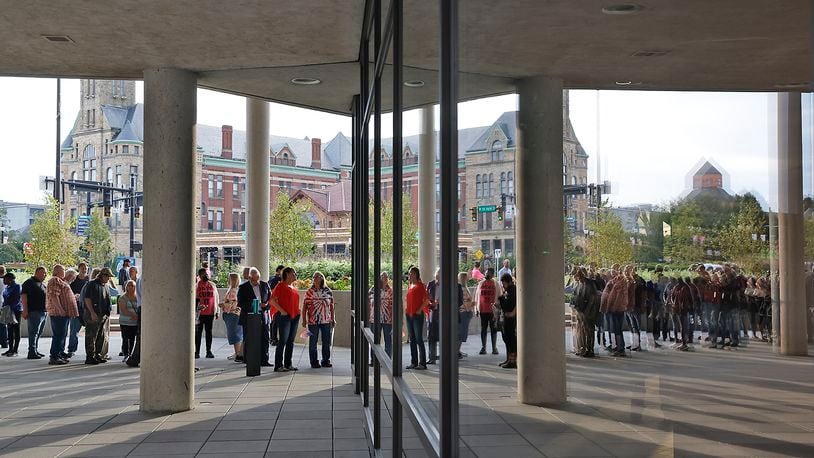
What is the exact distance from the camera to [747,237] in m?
0.69

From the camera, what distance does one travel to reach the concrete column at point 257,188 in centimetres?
1989

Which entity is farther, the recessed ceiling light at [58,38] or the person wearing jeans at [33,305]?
the person wearing jeans at [33,305]

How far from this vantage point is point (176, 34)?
25.0 feet

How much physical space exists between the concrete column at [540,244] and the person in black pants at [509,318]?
3 cm

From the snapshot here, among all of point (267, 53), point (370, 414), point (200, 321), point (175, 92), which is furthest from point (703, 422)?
point (200, 321)

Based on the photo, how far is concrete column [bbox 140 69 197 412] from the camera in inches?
354

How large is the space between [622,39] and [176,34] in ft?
23.8

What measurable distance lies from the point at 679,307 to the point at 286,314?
12.6m

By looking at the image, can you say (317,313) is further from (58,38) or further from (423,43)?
(423,43)

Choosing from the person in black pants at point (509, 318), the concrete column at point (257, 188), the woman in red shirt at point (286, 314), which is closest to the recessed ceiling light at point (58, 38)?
the woman in red shirt at point (286, 314)

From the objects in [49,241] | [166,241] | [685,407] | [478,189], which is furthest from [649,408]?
[49,241]

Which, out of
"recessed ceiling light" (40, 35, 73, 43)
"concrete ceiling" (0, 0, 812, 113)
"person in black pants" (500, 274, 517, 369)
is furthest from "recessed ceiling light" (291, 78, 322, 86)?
"person in black pants" (500, 274, 517, 369)

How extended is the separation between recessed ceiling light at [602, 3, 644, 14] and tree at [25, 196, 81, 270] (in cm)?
4078

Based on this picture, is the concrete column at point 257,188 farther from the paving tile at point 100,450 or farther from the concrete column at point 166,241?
the paving tile at point 100,450
